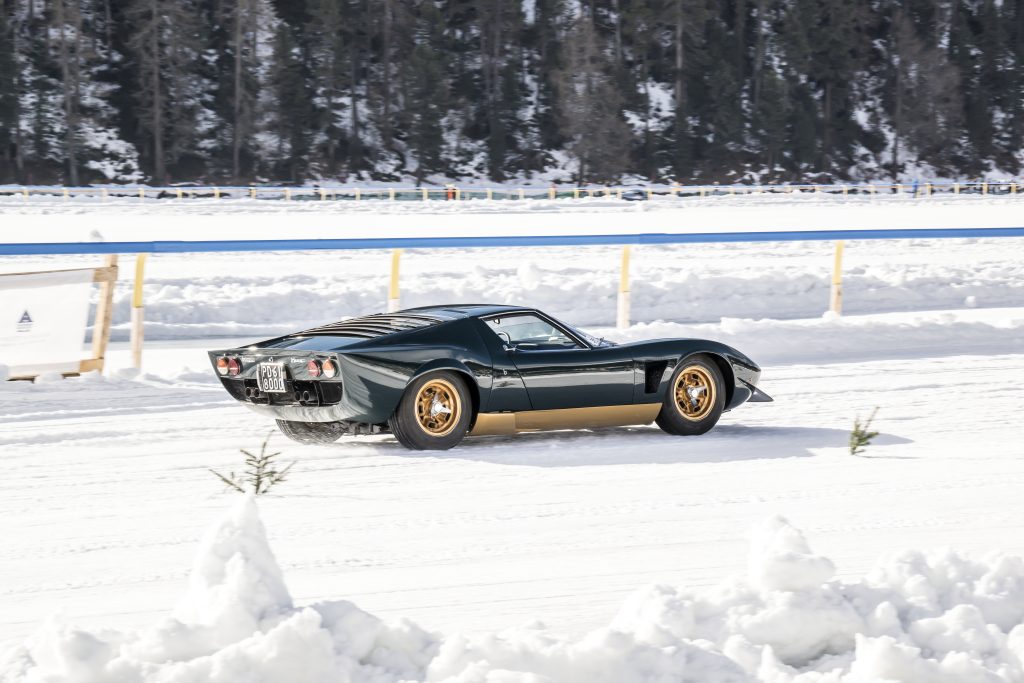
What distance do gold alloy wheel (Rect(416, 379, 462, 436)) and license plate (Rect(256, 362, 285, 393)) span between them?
83 cm

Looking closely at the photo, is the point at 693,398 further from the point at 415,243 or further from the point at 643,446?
the point at 415,243

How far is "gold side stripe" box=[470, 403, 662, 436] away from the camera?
27.1 feet

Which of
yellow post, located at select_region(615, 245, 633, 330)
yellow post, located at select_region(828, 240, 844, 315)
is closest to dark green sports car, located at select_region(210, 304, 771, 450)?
yellow post, located at select_region(615, 245, 633, 330)

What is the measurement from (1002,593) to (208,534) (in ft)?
8.97

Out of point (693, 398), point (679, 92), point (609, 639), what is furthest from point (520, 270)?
point (679, 92)

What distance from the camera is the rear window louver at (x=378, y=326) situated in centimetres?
808

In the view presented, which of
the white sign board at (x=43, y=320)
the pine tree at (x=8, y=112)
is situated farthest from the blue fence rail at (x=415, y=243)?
the pine tree at (x=8, y=112)

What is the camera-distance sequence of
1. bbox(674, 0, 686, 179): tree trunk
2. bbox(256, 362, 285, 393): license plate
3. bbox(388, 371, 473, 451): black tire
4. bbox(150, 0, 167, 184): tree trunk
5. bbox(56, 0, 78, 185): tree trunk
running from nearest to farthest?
bbox(256, 362, 285, 393): license plate
bbox(388, 371, 473, 451): black tire
bbox(56, 0, 78, 185): tree trunk
bbox(150, 0, 167, 184): tree trunk
bbox(674, 0, 686, 179): tree trunk

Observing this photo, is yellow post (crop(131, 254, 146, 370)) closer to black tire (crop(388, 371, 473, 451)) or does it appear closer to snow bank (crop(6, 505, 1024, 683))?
black tire (crop(388, 371, 473, 451))

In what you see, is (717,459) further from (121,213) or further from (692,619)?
(121,213)

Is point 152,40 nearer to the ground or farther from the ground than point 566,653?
farther from the ground

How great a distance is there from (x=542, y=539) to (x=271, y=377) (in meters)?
2.51

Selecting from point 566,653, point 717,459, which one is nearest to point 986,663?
point 566,653

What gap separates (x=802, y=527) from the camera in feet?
20.7
